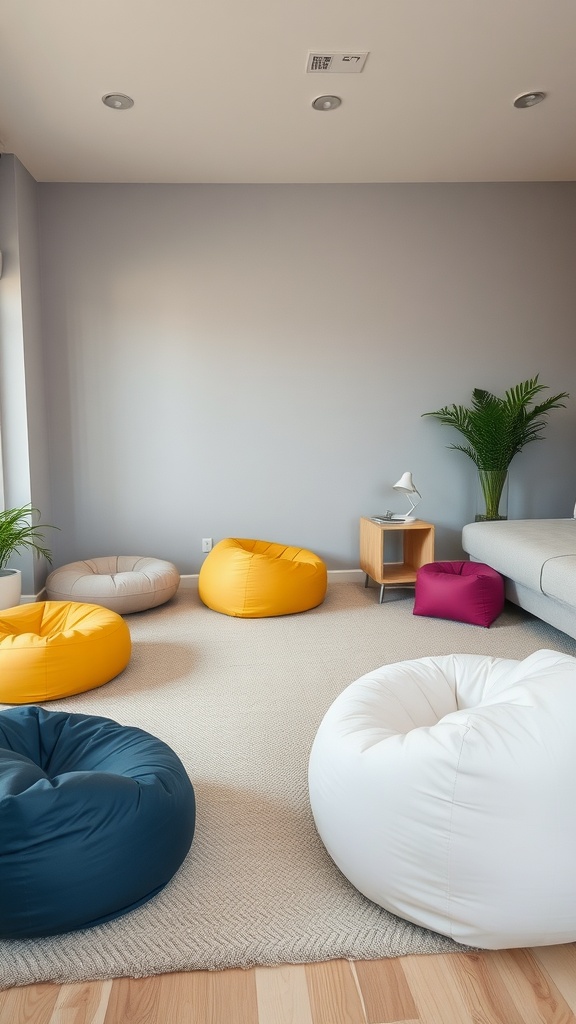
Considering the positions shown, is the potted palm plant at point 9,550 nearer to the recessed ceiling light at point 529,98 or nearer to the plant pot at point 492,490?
the plant pot at point 492,490

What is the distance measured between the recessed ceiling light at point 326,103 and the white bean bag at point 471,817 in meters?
3.15

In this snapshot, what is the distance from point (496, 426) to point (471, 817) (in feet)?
11.9

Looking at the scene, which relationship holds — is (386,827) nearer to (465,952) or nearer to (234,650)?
(465,952)

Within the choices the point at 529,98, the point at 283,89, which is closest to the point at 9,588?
the point at 283,89

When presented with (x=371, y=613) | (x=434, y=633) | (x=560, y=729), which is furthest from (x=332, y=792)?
(x=371, y=613)

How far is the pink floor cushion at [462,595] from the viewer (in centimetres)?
411

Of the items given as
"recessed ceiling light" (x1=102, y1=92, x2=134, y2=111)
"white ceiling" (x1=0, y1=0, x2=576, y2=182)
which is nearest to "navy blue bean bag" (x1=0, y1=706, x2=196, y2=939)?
"white ceiling" (x1=0, y1=0, x2=576, y2=182)

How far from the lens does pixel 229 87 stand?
3586 mm

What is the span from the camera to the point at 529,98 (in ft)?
12.3

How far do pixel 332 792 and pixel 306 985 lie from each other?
412 millimetres

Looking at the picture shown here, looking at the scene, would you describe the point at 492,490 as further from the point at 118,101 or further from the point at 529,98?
the point at 118,101

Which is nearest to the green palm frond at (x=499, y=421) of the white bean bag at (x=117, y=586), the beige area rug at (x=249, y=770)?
the beige area rug at (x=249, y=770)

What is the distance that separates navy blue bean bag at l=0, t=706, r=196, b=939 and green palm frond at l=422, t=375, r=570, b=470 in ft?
11.6

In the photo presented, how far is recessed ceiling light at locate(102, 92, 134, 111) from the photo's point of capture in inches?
143
